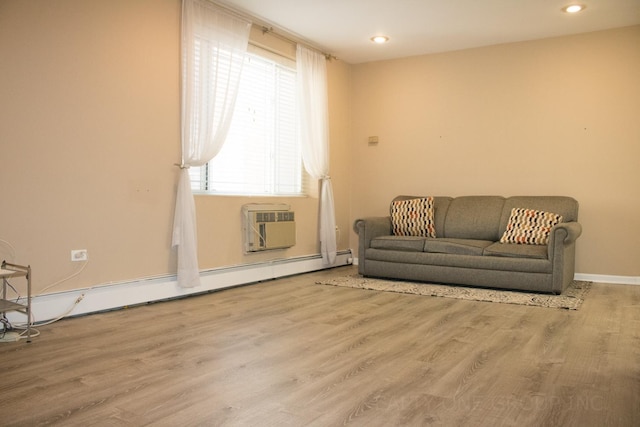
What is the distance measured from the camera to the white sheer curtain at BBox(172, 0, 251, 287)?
4.48 meters

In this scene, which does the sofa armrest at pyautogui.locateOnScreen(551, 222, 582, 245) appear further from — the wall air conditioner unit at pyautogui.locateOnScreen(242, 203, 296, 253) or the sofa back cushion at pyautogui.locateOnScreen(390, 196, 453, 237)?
the wall air conditioner unit at pyautogui.locateOnScreen(242, 203, 296, 253)

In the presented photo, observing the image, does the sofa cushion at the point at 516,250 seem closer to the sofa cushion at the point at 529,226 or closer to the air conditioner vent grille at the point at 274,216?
the sofa cushion at the point at 529,226

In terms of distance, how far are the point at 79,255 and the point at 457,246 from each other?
348 centimetres

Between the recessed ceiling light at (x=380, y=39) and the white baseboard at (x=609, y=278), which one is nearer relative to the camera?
the white baseboard at (x=609, y=278)

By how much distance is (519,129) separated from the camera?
19.8ft

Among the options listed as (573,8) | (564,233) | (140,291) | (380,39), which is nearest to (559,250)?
(564,233)

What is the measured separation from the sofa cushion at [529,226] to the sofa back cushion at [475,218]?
0.23 metres

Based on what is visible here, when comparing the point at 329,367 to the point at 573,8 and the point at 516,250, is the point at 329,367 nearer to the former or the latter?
the point at 516,250

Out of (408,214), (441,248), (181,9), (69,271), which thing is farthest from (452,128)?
(69,271)

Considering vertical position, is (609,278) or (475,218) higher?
(475,218)

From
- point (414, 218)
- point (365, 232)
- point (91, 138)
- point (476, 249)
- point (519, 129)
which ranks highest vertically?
point (519, 129)

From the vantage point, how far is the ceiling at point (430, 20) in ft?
16.0

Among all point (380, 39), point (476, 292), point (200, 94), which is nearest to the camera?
point (200, 94)

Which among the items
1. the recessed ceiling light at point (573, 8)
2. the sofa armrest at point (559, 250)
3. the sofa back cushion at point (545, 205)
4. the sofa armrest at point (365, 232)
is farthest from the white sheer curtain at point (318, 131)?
the recessed ceiling light at point (573, 8)
